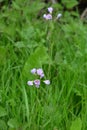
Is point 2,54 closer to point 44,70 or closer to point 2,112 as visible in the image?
point 44,70

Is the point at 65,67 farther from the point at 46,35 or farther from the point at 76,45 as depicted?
the point at 46,35

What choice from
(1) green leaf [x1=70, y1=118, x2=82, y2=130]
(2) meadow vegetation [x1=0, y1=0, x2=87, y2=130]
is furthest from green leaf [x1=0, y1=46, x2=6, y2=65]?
(1) green leaf [x1=70, y1=118, x2=82, y2=130]

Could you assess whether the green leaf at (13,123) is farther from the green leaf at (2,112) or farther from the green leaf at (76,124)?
the green leaf at (76,124)

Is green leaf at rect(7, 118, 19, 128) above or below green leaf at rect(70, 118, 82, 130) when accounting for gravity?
above

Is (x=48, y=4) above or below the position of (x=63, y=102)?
above

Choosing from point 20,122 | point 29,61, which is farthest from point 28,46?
point 20,122

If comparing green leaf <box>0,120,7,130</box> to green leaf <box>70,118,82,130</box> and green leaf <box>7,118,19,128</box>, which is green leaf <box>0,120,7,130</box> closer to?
green leaf <box>7,118,19,128</box>

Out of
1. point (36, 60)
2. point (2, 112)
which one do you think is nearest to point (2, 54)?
point (36, 60)
